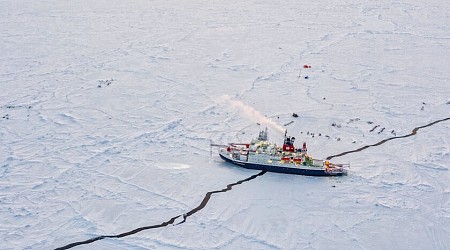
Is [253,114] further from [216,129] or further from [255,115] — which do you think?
[216,129]

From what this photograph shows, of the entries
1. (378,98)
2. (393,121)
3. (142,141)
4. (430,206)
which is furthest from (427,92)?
(142,141)

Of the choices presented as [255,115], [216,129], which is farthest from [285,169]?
[255,115]

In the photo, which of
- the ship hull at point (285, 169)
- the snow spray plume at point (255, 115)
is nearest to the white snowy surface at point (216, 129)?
the snow spray plume at point (255, 115)

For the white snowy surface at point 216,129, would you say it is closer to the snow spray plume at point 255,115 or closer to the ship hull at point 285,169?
Answer: the snow spray plume at point 255,115

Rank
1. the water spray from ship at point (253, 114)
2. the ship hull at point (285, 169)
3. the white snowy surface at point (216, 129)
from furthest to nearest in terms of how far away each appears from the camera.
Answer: the water spray from ship at point (253, 114), the ship hull at point (285, 169), the white snowy surface at point (216, 129)

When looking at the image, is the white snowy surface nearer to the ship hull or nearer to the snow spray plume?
the snow spray plume
